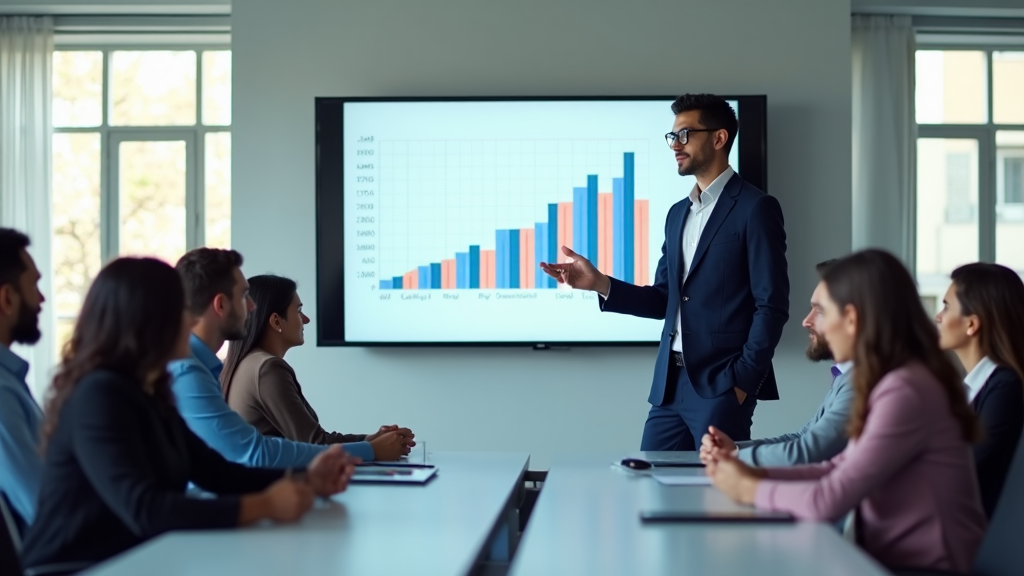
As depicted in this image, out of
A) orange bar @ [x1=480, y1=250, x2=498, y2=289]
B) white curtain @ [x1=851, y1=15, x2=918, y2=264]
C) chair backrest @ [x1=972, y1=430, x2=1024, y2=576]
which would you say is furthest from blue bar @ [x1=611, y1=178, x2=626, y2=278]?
chair backrest @ [x1=972, y1=430, x2=1024, y2=576]

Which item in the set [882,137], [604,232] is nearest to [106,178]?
[604,232]

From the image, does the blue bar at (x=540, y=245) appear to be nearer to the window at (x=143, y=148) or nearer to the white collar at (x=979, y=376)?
the window at (x=143, y=148)

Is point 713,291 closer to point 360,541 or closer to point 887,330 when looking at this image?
point 887,330

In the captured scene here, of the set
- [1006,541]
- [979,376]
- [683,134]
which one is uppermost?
[683,134]

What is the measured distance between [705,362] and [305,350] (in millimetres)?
2436

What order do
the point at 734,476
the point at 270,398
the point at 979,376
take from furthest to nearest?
the point at 270,398 → the point at 979,376 → the point at 734,476

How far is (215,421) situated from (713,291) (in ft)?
5.63

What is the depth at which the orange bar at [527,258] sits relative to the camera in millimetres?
5055

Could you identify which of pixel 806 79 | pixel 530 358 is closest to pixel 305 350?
pixel 530 358

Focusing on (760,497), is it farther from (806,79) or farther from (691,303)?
(806,79)

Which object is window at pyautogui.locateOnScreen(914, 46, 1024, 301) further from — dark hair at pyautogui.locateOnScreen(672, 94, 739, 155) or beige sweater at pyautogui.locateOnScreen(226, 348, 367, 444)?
beige sweater at pyautogui.locateOnScreen(226, 348, 367, 444)

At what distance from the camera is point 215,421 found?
2.61 m

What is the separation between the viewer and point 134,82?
6.15 m

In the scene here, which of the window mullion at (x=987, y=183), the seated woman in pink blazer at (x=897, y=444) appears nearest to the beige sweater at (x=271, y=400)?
the seated woman in pink blazer at (x=897, y=444)
